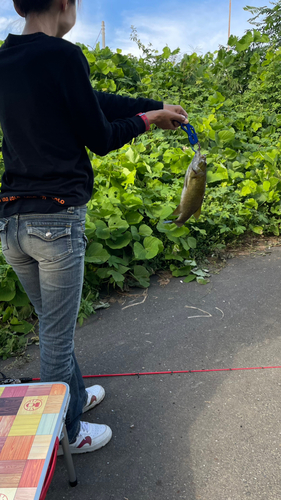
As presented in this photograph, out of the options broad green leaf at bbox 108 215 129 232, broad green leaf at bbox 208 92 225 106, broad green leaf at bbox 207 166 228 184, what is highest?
broad green leaf at bbox 208 92 225 106

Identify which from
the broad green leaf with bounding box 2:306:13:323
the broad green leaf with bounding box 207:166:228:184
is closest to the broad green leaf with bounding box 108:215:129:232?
the broad green leaf with bounding box 2:306:13:323

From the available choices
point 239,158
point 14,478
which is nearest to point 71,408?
point 14,478

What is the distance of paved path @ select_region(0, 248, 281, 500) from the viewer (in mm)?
1900

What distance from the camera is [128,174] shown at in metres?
4.16

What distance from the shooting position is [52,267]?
61.5 inches

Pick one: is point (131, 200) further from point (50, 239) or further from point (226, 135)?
point (226, 135)

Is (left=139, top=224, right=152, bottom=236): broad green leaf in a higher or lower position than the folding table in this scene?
higher

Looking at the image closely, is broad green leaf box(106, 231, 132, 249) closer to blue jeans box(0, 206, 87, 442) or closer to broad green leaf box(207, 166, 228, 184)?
broad green leaf box(207, 166, 228, 184)

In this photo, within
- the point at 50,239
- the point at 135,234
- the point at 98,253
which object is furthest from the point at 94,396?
the point at 135,234

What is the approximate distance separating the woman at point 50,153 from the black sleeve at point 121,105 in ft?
0.64

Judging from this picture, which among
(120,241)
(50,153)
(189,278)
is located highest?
(50,153)

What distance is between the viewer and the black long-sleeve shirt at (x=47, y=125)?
1.36m

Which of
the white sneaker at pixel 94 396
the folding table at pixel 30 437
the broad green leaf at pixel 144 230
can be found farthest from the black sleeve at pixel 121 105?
the broad green leaf at pixel 144 230

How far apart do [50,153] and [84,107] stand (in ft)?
0.73
